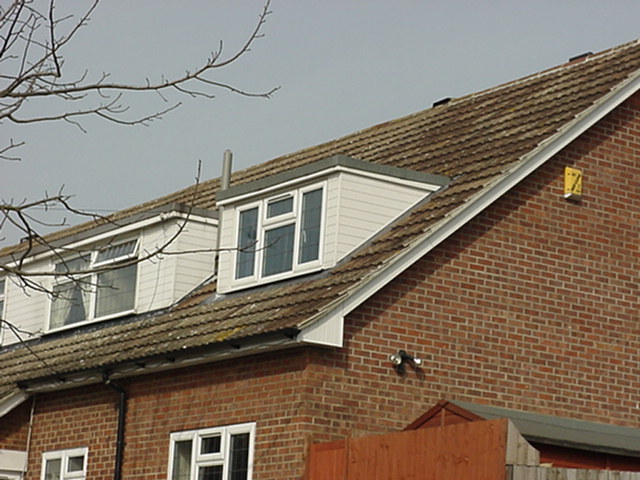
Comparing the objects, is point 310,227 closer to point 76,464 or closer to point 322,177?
point 322,177

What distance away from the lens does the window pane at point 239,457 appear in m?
16.7

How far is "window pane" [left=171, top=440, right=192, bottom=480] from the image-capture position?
1772 cm

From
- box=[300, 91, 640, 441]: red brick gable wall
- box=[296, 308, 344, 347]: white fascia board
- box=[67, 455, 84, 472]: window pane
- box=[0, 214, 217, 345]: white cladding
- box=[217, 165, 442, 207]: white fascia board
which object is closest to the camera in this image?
box=[296, 308, 344, 347]: white fascia board

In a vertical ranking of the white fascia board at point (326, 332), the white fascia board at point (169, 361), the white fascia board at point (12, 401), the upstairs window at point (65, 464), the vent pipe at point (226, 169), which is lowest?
the upstairs window at point (65, 464)

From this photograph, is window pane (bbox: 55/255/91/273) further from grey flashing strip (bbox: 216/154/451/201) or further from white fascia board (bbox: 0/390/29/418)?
grey flashing strip (bbox: 216/154/451/201)

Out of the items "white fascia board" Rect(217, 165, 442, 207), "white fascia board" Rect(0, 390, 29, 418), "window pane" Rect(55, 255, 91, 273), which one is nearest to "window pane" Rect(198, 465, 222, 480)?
"white fascia board" Rect(217, 165, 442, 207)

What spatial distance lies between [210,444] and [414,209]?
13.4 feet

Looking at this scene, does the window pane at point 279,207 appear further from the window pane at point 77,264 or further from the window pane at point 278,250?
the window pane at point 77,264

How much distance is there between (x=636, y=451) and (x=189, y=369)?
6024mm

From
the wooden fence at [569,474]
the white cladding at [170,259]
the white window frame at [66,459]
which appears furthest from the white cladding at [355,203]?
the wooden fence at [569,474]

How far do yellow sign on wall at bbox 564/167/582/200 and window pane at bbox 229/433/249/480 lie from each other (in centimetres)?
532

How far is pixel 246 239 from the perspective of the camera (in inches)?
742

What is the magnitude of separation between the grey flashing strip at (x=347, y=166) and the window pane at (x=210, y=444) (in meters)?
3.54

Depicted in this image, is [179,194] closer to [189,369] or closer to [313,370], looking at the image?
[189,369]
